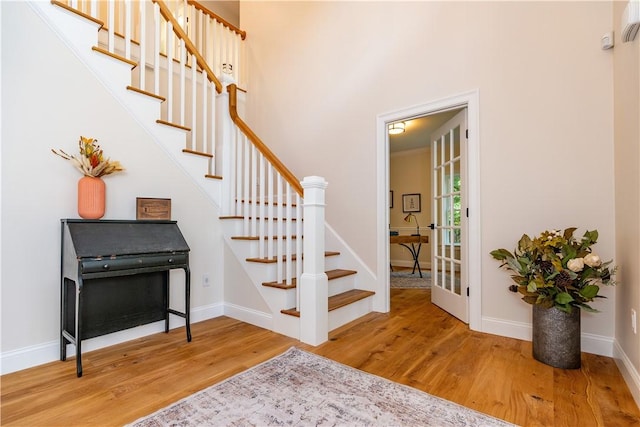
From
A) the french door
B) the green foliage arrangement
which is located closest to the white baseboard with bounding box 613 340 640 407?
the green foliage arrangement

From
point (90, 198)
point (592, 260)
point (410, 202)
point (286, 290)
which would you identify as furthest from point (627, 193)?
point (410, 202)

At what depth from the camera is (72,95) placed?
2.23 m

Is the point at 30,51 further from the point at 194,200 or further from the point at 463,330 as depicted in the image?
the point at 463,330

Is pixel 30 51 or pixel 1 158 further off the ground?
pixel 30 51

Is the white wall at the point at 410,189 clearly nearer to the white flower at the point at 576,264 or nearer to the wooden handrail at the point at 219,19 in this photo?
the wooden handrail at the point at 219,19

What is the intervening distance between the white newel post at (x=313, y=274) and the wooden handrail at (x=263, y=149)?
0.58 feet

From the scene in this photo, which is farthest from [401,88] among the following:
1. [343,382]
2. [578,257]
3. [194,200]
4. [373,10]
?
[343,382]

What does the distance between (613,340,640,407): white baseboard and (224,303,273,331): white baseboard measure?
228 centimetres

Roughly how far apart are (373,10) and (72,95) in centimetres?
283

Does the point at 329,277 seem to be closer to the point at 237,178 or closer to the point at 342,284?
the point at 342,284

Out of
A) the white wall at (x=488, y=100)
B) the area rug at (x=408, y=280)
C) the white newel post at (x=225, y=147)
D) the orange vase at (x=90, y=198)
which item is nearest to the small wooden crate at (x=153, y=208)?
the orange vase at (x=90, y=198)

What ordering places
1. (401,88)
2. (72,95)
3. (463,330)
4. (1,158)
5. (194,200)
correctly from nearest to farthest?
(1,158)
(72,95)
(463,330)
(194,200)
(401,88)

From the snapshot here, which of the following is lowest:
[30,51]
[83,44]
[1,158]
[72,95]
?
[1,158]

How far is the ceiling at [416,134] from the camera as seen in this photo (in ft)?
15.7
